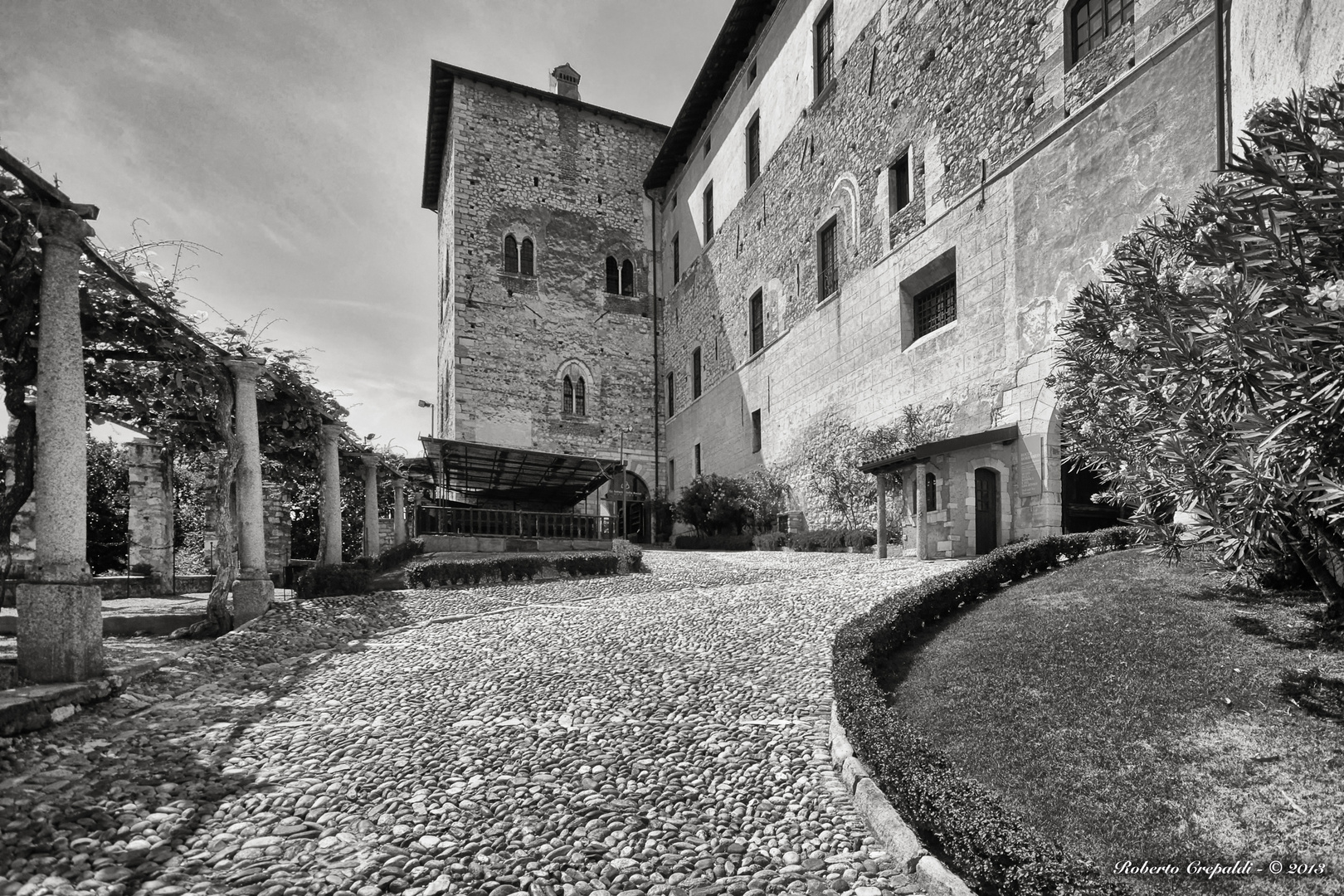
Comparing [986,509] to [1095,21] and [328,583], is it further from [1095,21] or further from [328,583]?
[328,583]

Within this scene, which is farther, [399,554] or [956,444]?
[399,554]

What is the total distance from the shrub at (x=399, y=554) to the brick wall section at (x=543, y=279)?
9971 mm

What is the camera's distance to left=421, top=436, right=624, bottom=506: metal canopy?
1781cm

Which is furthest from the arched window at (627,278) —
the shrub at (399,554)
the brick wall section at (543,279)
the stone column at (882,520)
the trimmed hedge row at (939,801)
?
the trimmed hedge row at (939,801)

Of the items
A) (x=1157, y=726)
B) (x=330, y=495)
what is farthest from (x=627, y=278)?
(x=1157, y=726)

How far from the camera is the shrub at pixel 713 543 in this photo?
2066 cm

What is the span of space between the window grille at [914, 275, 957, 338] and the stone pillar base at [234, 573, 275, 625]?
42.3 feet

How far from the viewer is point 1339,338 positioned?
3029 mm

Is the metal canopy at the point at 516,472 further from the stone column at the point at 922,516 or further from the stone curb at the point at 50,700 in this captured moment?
the stone curb at the point at 50,700

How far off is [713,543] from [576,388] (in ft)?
33.2

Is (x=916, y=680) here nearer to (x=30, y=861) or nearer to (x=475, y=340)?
(x=30, y=861)

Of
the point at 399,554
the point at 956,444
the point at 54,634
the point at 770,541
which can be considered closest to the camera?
the point at 54,634

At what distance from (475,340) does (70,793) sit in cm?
2437

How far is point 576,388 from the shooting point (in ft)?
93.5
